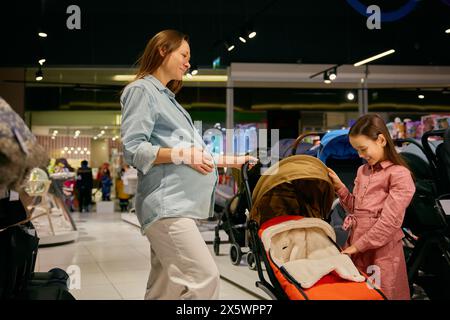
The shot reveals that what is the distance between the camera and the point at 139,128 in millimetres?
1803

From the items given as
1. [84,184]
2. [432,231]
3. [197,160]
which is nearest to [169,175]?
[197,160]

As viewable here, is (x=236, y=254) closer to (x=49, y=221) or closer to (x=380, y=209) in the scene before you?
(x=380, y=209)

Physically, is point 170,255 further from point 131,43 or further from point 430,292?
point 131,43

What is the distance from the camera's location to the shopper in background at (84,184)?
11727 mm

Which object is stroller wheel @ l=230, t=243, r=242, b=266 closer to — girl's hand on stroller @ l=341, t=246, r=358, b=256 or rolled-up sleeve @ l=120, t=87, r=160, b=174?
girl's hand on stroller @ l=341, t=246, r=358, b=256

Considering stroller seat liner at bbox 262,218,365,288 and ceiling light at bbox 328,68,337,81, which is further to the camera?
ceiling light at bbox 328,68,337,81

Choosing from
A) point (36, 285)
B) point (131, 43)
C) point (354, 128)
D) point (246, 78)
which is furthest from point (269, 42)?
point (36, 285)

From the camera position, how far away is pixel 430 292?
2.99 m

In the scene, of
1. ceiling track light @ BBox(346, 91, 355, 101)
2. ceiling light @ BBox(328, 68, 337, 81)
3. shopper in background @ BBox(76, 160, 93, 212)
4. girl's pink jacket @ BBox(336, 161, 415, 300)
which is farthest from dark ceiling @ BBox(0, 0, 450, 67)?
girl's pink jacket @ BBox(336, 161, 415, 300)

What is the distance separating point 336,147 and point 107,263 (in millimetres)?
2924

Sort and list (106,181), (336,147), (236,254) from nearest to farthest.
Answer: (336,147)
(236,254)
(106,181)

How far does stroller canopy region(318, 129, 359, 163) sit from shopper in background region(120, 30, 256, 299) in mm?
1390

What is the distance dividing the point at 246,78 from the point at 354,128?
25.7 ft

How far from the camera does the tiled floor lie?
147 inches
